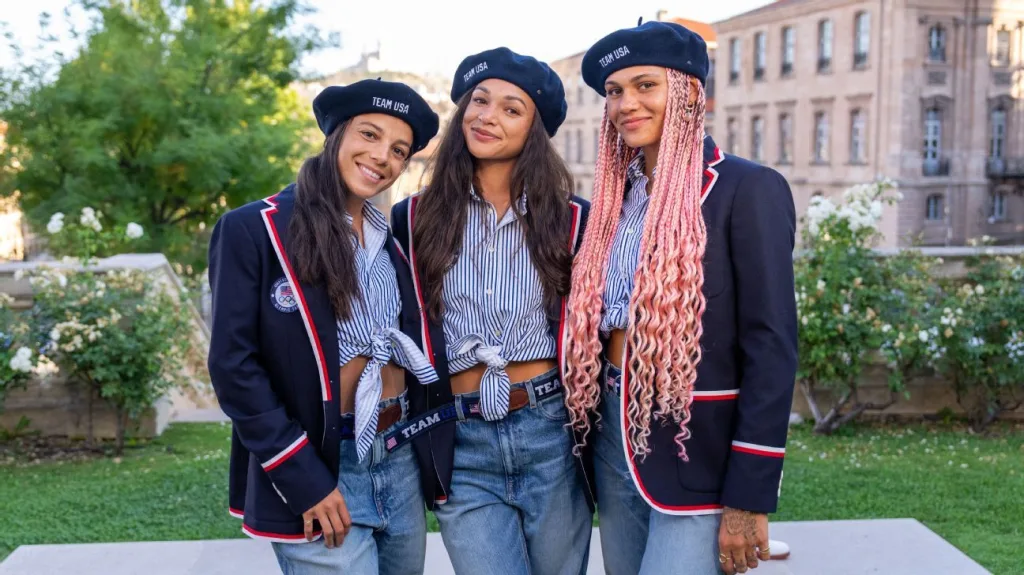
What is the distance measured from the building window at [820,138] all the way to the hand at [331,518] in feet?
139

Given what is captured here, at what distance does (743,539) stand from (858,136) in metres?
41.1

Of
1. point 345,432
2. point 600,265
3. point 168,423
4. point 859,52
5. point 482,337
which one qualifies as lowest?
point 168,423

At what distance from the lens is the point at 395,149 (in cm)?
305

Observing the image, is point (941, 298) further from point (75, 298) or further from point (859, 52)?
point (859, 52)

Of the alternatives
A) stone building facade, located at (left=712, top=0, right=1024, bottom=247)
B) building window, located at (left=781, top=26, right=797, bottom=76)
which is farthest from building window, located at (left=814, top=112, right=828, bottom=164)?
building window, located at (left=781, top=26, right=797, bottom=76)

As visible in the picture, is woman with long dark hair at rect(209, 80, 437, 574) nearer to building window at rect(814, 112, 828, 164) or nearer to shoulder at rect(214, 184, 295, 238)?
shoulder at rect(214, 184, 295, 238)

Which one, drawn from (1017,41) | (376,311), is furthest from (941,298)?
(1017,41)

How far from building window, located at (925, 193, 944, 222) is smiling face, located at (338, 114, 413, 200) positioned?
133ft

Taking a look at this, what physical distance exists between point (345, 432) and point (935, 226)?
40.7 metres

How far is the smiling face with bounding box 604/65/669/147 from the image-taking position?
2883mm

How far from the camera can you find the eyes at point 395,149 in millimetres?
3000

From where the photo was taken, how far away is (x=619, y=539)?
3094mm

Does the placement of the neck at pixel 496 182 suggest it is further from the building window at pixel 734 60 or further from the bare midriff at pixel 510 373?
the building window at pixel 734 60

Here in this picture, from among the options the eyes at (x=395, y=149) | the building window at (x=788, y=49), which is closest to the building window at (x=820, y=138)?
the building window at (x=788, y=49)
